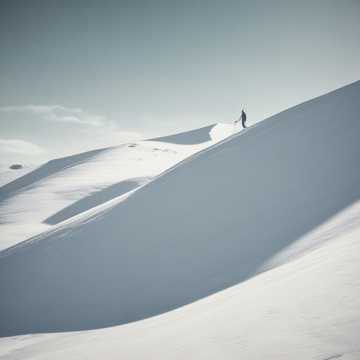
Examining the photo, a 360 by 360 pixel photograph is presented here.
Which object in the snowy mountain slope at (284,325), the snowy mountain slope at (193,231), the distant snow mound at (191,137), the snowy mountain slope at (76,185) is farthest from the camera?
the distant snow mound at (191,137)

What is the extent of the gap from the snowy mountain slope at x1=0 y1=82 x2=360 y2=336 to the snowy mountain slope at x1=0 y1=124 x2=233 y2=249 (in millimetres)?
6661

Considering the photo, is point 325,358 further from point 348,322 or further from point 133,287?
point 133,287

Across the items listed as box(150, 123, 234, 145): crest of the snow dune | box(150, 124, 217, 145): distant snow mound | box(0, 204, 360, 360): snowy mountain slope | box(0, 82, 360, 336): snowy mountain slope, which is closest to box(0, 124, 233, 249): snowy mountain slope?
box(150, 124, 217, 145): distant snow mound

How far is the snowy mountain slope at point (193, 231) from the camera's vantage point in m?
5.62

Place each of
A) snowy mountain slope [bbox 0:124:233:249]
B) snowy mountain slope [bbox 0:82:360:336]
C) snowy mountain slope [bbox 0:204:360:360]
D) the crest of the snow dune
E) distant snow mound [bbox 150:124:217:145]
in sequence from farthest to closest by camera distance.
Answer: the crest of the snow dune < distant snow mound [bbox 150:124:217:145] < snowy mountain slope [bbox 0:124:233:249] < snowy mountain slope [bbox 0:82:360:336] < snowy mountain slope [bbox 0:204:360:360]

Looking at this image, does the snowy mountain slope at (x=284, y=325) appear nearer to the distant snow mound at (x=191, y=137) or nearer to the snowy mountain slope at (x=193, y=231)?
the snowy mountain slope at (x=193, y=231)

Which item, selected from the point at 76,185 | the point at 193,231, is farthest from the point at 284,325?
the point at 76,185

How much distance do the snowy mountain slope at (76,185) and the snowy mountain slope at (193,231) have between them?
21.9 feet

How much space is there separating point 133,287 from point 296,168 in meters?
5.18

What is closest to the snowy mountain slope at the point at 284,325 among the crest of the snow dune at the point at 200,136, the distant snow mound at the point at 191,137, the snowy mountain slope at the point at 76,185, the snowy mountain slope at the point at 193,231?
the snowy mountain slope at the point at 193,231

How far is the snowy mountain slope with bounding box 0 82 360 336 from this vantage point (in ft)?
18.4

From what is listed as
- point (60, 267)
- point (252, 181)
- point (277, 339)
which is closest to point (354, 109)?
point (252, 181)

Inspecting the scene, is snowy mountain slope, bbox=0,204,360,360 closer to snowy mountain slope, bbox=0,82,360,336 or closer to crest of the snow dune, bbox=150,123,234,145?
snowy mountain slope, bbox=0,82,360,336

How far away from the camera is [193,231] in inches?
281
